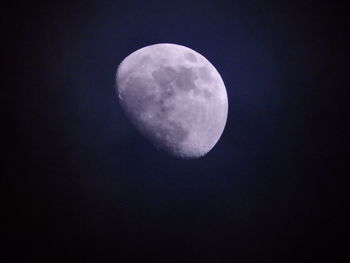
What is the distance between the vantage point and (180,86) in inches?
144

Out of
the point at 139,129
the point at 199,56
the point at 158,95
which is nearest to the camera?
the point at 158,95

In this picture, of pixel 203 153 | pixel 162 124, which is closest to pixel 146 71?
pixel 162 124

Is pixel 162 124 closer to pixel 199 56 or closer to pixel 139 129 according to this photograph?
pixel 139 129

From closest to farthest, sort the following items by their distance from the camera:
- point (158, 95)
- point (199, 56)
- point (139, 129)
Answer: point (158, 95), point (139, 129), point (199, 56)

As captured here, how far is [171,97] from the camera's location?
362 cm

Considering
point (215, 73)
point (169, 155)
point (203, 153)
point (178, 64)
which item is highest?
point (215, 73)

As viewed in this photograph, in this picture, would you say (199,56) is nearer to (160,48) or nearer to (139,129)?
(160,48)

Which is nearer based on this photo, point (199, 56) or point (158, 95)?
point (158, 95)

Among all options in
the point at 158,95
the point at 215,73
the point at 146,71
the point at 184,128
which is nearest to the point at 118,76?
the point at 146,71

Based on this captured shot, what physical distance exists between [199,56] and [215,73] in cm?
33

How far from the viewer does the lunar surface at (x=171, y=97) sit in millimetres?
3646

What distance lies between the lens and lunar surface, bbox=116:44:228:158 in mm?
3646

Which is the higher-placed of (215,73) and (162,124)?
(215,73)

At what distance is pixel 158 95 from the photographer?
3.62 metres
